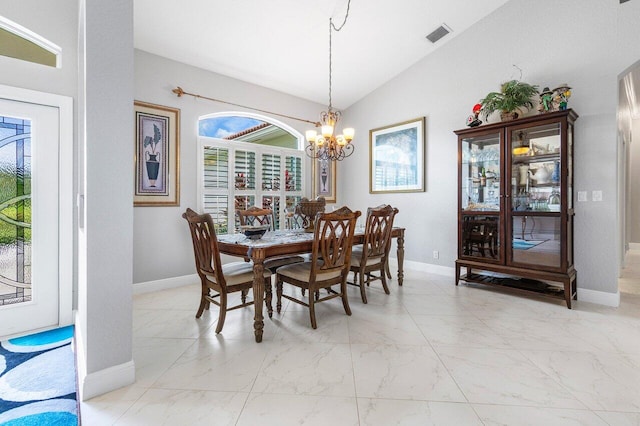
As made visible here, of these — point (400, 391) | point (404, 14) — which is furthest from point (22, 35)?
point (400, 391)

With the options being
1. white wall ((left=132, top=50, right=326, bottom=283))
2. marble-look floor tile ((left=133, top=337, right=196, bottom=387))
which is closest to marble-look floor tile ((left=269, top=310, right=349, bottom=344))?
marble-look floor tile ((left=133, top=337, right=196, bottom=387))

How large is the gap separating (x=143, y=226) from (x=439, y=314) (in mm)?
3374

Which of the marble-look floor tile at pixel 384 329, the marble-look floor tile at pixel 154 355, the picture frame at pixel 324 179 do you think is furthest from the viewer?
the picture frame at pixel 324 179

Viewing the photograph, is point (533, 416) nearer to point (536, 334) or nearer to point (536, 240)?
point (536, 334)

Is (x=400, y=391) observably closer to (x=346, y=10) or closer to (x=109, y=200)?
(x=109, y=200)

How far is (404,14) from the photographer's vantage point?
11.5 feet

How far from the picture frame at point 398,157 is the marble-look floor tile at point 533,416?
3.28 metres

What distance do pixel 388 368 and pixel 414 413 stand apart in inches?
15.7

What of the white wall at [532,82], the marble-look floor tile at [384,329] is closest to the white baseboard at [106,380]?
the marble-look floor tile at [384,329]

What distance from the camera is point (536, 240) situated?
10.5 ft

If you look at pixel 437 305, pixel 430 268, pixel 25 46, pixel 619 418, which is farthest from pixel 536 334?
pixel 25 46

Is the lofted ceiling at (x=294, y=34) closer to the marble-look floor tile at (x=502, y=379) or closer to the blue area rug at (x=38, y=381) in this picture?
the blue area rug at (x=38, y=381)

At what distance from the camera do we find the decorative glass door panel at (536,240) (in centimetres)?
307

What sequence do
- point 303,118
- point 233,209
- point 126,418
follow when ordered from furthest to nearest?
point 303,118, point 233,209, point 126,418
